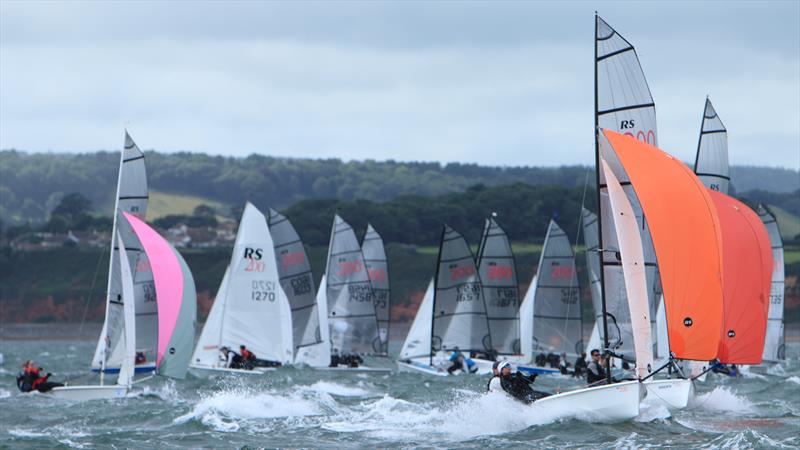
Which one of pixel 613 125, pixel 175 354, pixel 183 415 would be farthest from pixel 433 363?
pixel 613 125

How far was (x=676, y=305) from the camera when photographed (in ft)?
65.0

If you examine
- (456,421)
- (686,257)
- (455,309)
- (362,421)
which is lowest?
(362,421)

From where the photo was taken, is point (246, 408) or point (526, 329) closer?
point (246, 408)

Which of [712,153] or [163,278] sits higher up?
[712,153]

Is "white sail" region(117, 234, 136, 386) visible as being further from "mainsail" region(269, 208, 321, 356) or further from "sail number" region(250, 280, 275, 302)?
"mainsail" region(269, 208, 321, 356)

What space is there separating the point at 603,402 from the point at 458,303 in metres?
19.3

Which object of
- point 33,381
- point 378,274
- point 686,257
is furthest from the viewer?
point 378,274

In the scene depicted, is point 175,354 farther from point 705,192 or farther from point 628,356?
point 705,192

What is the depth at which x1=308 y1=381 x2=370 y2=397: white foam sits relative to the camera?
2992 cm

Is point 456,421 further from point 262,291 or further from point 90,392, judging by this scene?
point 262,291

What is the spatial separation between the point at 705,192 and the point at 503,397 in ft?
14.4

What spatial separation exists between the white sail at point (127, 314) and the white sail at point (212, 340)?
321 inches

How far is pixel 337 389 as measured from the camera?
31.0 metres

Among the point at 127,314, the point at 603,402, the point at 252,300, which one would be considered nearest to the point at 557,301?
the point at 252,300
